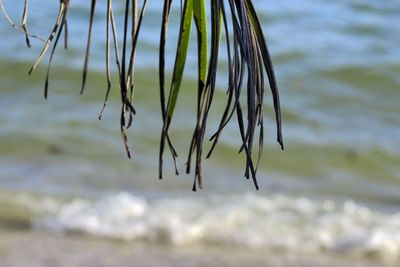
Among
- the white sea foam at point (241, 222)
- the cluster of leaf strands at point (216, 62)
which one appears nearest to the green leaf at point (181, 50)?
the cluster of leaf strands at point (216, 62)

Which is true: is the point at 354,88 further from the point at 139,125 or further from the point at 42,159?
the point at 42,159

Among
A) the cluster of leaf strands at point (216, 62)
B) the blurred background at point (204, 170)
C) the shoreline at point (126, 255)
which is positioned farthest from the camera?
the blurred background at point (204, 170)

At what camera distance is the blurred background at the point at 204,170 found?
377 cm

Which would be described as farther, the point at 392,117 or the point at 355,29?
the point at 355,29

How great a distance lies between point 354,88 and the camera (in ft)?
20.4

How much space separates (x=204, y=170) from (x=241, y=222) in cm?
84

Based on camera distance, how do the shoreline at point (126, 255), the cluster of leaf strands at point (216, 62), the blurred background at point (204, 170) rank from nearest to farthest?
the cluster of leaf strands at point (216, 62), the shoreline at point (126, 255), the blurred background at point (204, 170)

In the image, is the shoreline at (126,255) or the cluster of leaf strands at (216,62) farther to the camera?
the shoreline at (126,255)

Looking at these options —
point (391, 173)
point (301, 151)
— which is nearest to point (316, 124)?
point (301, 151)

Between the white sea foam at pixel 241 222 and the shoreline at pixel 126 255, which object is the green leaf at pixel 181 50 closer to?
the shoreline at pixel 126 255

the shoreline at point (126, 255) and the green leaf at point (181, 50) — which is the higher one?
the green leaf at point (181, 50)

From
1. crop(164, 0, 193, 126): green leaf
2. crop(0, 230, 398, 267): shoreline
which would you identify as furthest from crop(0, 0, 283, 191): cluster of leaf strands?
crop(0, 230, 398, 267): shoreline

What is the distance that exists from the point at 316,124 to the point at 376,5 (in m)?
3.47

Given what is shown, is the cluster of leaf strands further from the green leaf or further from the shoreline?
the shoreline
